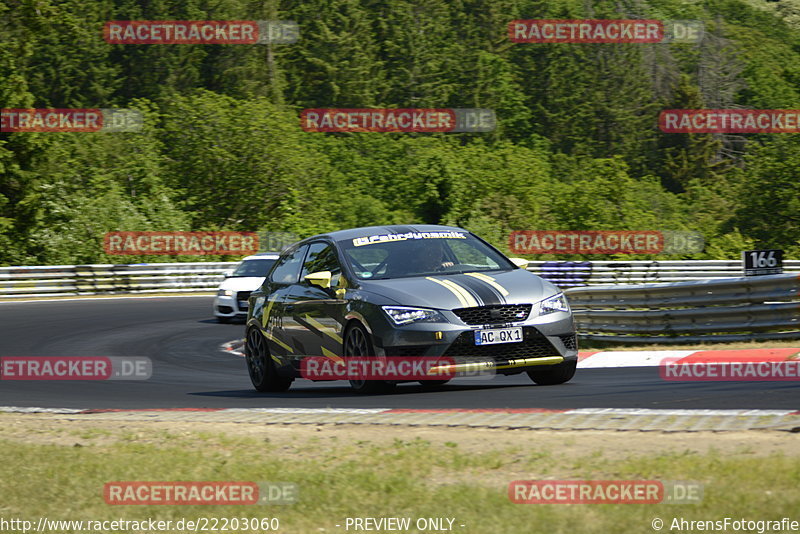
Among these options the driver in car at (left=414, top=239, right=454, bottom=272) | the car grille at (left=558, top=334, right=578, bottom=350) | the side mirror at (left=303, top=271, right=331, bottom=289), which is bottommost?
the car grille at (left=558, top=334, right=578, bottom=350)

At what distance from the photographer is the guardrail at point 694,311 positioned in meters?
13.1

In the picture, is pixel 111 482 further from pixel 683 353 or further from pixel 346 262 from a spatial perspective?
pixel 683 353

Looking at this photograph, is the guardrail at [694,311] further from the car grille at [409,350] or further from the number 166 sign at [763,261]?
the car grille at [409,350]

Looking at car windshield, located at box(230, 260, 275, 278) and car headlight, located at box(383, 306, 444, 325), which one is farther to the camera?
car windshield, located at box(230, 260, 275, 278)

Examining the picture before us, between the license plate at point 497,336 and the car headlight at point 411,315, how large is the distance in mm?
354

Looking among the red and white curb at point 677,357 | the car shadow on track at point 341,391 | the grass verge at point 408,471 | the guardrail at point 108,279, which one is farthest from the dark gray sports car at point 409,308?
the guardrail at point 108,279

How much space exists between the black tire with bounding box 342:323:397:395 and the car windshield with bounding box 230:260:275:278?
1287cm

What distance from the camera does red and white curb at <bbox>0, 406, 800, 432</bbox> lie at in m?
7.05

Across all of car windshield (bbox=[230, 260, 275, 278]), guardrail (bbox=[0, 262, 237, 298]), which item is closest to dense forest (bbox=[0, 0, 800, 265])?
guardrail (bbox=[0, 262, 237, 298])

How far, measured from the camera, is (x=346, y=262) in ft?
34.3

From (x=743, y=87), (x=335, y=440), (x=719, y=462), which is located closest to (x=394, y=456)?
(x=335, y=440)

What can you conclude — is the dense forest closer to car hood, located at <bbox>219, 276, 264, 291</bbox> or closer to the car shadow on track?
car hood, located at <bbox>219, 276, 264, 291</bbox>

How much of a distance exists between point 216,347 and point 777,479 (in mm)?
13474

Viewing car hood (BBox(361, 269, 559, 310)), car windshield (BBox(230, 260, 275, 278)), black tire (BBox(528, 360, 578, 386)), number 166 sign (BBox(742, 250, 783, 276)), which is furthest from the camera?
car windshield (BBox(230, 260, 275, 278))
